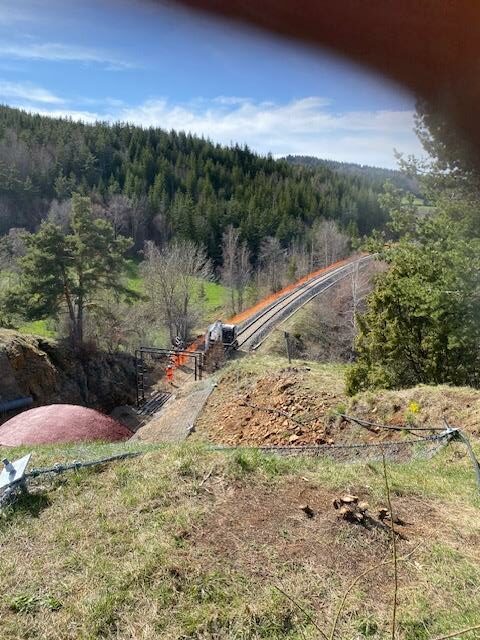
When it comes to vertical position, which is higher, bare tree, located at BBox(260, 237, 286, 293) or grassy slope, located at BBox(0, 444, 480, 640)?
grassy slope, located at BBox(0, 444, 480, 640)

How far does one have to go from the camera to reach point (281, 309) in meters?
28.8

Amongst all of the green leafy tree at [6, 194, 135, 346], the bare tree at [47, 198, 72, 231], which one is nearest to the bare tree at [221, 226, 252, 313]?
the green leafy tree at [6, 194, 135, 346]

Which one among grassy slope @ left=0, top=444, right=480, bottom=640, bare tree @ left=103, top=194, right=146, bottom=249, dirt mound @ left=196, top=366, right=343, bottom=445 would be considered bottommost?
dirt mound @ left=196, top=366, right=343, bottom=445

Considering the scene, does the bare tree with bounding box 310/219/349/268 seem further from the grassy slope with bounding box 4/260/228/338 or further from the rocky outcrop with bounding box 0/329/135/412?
the rocky outcrop with bounding box 0/329/135/412

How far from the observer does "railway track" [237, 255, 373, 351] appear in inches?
938

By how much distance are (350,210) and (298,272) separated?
1612 cm

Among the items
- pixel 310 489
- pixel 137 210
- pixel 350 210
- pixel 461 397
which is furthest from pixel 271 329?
pixel 137 210

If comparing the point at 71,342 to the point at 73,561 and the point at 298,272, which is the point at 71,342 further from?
the point at 298,272

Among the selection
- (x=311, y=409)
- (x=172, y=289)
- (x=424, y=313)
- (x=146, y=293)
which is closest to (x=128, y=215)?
(x=146, y=293)

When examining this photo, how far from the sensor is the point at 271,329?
2542 centimetres

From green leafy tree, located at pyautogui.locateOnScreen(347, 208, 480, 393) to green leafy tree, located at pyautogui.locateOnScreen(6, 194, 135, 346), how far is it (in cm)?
1439

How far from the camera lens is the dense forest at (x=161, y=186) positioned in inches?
2272

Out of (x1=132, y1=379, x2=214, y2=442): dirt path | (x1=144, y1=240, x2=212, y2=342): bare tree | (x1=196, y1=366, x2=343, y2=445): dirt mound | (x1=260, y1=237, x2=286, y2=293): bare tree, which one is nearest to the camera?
(x1=196, y1=366, x2=343, y2=445): dirt mound

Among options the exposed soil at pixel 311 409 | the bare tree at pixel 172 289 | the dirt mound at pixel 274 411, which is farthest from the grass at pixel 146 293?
the exposed soil at pixel 311 409
